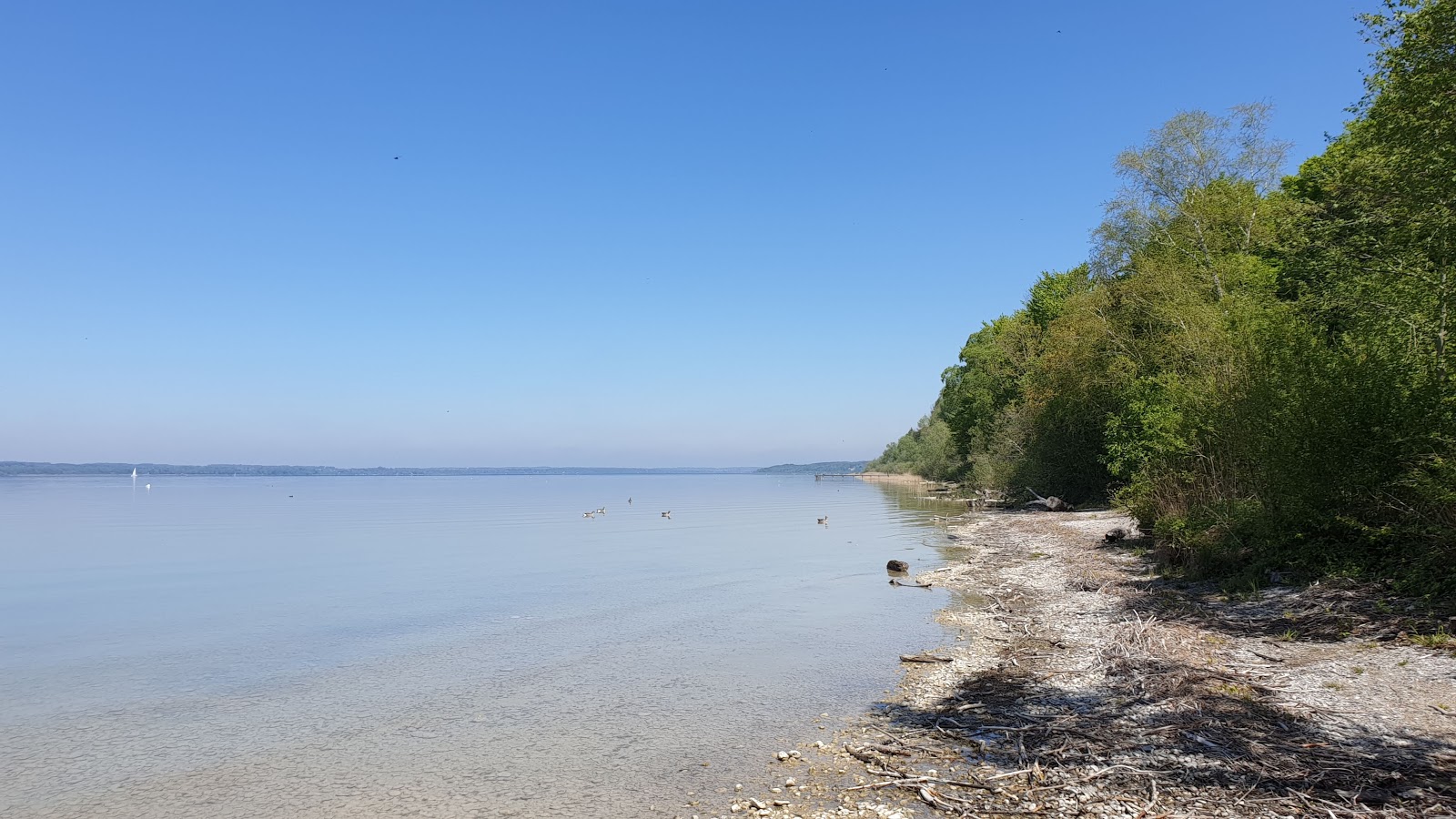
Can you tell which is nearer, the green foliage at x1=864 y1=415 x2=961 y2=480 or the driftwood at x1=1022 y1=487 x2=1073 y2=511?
the driftwood at x1=1022 y1=487 x2=1073 y2=511

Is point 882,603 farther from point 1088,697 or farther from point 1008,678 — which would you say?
point 1088,697

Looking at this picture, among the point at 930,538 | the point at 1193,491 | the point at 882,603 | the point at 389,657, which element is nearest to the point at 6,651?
the point at 389,657

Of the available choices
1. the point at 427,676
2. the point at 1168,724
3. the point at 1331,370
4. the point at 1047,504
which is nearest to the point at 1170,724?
the point at 1168,724

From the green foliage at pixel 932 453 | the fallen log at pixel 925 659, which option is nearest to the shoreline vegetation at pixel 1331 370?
the fallen log at pixel 925 659

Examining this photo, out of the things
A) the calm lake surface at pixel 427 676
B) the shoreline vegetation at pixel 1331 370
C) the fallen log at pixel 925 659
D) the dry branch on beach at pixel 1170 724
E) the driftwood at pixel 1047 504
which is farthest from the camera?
the driftwood at pixel 1047 504

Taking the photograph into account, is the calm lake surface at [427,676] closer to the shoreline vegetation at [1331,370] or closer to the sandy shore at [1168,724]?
the sandy shore at [1168,724]

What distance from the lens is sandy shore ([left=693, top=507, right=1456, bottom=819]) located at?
7895 millimetres

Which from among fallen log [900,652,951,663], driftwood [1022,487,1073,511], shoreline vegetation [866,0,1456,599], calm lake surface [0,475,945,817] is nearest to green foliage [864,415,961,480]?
driftwood [1022,487,1073,511]

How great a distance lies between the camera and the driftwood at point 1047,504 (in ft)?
161

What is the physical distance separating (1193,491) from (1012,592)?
5637mm

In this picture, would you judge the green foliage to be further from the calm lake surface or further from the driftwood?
the calm lake surface

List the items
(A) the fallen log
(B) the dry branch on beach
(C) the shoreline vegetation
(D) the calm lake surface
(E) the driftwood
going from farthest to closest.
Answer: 1. (E) the driftwood
2. (A) the fallen log
3. (C) the shoreline vegetation
4. (D) the calm lake surface
5. (B) the dry branch on beach

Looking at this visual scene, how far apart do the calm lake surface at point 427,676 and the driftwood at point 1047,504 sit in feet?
49.5

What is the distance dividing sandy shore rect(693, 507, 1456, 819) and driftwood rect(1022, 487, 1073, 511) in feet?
110
